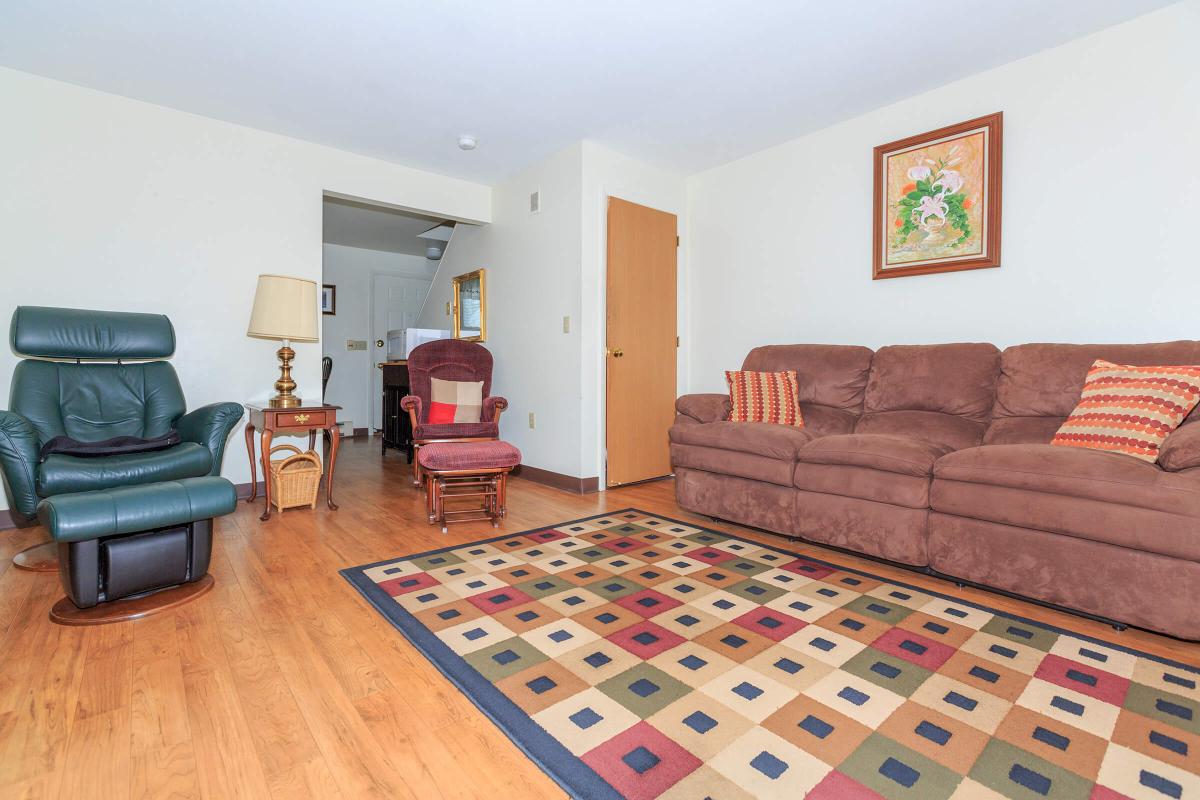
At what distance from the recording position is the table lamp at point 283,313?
11.2 ft

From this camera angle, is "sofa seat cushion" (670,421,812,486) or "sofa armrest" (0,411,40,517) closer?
"sofa armrest" (0,411,40,517)

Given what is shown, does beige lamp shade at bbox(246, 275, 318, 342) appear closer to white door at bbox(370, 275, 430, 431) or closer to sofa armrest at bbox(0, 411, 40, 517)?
sofa armrest at bbox(0, 411, 40, 517)

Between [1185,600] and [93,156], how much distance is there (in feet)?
17.2

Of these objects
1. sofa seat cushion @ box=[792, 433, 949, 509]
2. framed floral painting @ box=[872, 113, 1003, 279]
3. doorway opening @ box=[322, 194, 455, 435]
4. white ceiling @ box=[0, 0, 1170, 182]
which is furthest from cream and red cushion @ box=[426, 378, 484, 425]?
framed floral painting @ box=[872, 113, 1003, 279]

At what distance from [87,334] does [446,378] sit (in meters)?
1.99

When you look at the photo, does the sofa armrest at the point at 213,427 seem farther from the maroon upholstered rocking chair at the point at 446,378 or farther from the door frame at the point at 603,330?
the door frame at the point at 603,330

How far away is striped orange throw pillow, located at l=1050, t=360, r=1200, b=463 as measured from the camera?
2049 millimetres

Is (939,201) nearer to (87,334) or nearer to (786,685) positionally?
(786,685)

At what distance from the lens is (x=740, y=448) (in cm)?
294

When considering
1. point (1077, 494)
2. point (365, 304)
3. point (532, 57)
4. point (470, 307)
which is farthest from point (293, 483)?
point (365, 304)

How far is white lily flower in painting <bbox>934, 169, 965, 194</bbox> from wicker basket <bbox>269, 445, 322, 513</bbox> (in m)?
3.96

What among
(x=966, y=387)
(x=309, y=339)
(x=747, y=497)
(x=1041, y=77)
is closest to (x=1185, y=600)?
(x=966, y=387)

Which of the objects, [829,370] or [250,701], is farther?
[829,370]

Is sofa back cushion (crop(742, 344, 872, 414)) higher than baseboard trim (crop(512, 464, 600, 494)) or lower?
higher
